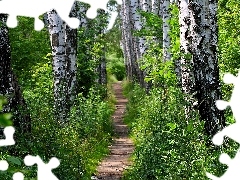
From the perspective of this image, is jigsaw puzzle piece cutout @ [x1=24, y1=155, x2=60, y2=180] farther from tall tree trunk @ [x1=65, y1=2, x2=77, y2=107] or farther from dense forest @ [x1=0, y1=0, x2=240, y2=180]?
tall tree trunk @ [x1=65, y1=2, x2=77, y2=107]

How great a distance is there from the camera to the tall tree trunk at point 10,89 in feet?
19.5

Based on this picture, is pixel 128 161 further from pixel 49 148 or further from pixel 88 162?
pixel 49 148

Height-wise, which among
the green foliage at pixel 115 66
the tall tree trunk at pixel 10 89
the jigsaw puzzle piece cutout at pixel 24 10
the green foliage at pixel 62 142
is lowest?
the green foliage at pixel 115 66

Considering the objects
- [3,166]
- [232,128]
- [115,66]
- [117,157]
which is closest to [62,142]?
[117,157]

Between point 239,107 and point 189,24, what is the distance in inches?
148

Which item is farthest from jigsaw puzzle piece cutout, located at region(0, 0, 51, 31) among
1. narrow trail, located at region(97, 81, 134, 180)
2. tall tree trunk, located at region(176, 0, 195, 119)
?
narrow trail, located at region(97, 81, 134, 180)

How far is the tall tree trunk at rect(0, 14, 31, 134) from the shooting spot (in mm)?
5957

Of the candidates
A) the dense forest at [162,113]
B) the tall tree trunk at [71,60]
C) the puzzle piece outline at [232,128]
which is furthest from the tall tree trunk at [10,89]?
the puzzle piece outline at [232,128]

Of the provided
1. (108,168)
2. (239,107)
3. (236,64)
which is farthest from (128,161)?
(239,107)

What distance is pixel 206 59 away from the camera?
498 cm

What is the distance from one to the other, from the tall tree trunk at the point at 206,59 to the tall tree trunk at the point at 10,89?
212cm

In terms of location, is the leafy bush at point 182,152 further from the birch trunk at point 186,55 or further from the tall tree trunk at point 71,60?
the tall tree trunk at point 71,60

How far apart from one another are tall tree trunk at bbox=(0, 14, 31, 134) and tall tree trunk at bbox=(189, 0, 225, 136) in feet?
6.94

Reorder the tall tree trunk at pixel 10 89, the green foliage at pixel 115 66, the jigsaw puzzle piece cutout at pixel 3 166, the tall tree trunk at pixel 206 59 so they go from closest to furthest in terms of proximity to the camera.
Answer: the jigsaw puzzle piece cutout at pixel 3 166, the tall tree trunk at pixel 206 59, the tall tree trunk at pixel 10 89, the green foliage at pixel 115 66
